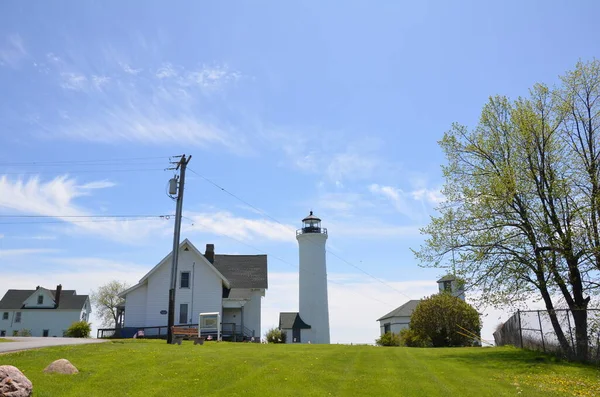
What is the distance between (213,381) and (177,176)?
18.4 meters

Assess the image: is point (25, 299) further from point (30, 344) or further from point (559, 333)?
point (559, 333)

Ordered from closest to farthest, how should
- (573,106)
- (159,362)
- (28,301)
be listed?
(159,362) < (573,106) < (28,301)

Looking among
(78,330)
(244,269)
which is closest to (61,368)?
(78,330)

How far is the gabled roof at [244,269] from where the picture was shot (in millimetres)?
46469

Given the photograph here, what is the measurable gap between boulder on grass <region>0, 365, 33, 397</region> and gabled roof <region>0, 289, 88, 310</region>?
208 feet

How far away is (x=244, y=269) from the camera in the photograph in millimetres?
48531

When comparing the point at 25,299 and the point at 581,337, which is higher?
the point at 25,299

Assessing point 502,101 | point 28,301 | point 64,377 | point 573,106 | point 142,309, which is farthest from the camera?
point 28,301

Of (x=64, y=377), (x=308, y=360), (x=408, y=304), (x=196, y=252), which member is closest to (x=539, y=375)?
(x=308, y=360)

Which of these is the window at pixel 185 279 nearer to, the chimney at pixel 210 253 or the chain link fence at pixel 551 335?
the chimney at pixel 210 253

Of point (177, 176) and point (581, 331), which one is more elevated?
point (177, 176)

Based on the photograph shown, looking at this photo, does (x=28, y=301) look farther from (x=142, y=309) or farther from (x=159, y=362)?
(x=159, y=362)

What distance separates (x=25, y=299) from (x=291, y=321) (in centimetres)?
3910

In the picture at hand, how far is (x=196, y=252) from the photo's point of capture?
4306 centimetres
